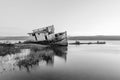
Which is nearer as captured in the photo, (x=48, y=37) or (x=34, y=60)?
(x=34, y=60)

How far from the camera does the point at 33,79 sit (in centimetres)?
862

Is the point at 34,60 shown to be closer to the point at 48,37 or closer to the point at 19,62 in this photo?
the point at 19,62

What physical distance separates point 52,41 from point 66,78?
3488 cm

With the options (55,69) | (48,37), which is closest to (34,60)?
(55,69)

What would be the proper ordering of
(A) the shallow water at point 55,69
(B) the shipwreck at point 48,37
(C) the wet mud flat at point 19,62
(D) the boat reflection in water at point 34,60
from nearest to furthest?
(A) the shallow water at point 55,69 < (C) the wet mud flat at point 19,62 < (D) the boat reflection in water at point 34,60 < (B) the shipwreck at point 48,37

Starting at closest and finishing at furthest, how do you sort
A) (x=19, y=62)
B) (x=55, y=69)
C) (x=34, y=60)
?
1. (x=55, y=69)
2. (x=19, y=62)
3. (x=34, y=60)

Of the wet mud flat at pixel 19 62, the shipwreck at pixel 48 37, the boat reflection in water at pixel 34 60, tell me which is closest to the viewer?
the wet mud flat at pixel 19 62

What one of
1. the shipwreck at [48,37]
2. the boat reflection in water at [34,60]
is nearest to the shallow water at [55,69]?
the boat reflection in water at [34,60]

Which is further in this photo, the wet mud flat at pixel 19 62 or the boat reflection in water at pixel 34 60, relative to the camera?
the boat reflection in water at pixel 34 60

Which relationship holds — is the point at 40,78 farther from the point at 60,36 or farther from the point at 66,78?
the point at 60,36

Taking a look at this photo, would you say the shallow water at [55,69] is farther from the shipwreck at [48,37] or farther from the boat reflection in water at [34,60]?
the shipwreck at [48,37]

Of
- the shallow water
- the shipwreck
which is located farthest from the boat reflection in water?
the shipwreck

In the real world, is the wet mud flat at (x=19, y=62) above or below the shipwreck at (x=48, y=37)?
below

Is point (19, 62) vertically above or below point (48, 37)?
below
